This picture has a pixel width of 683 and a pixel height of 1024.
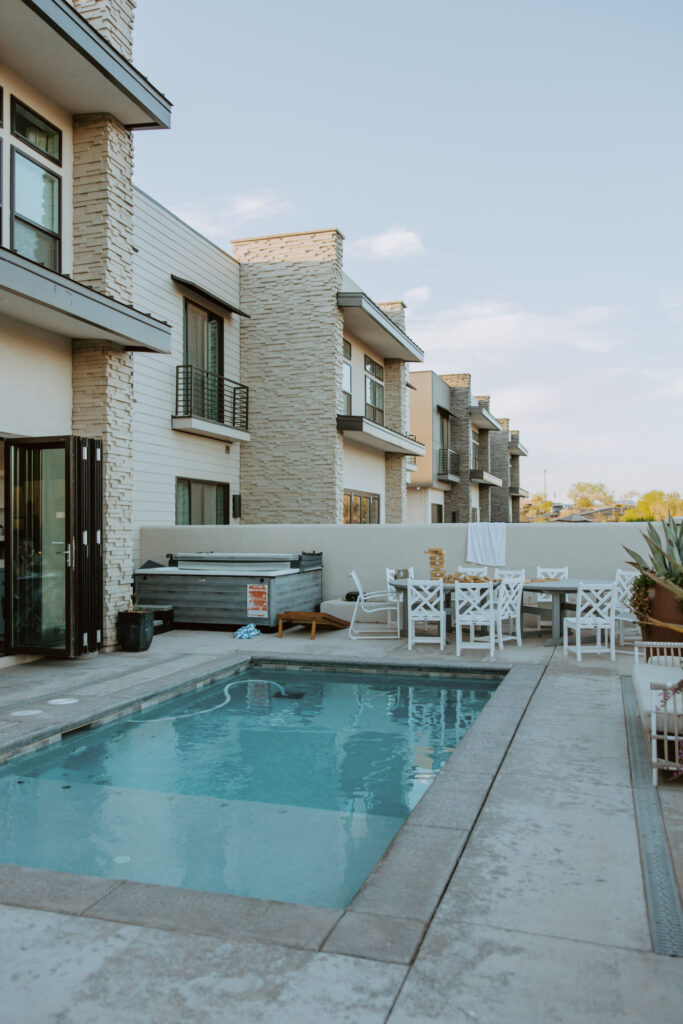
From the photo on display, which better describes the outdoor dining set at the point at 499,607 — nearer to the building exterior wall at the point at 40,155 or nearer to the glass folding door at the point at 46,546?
the glass folding door at the point at 46,546

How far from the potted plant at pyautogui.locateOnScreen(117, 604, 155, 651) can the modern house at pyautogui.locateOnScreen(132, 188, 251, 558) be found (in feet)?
12.7

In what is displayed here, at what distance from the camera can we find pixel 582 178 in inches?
707

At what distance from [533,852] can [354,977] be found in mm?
1365

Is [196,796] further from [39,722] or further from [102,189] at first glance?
[102,189]

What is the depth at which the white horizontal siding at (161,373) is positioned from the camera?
13.3 meters

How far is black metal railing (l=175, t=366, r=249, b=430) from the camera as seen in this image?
14.5 metres

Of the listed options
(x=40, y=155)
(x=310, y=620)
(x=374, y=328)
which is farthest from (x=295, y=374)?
(x=40, y=155)

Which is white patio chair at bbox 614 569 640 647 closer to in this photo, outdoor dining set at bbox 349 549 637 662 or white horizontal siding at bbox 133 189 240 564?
outdoor dining set at bbox 349 549 637 662

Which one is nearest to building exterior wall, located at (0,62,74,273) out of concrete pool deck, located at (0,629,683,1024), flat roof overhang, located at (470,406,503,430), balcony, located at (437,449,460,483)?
concrete pool deck, located at (0,629,683,1024)

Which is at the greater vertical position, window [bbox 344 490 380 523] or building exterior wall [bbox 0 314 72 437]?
building exterior wall [bbox 0 314 72 437]

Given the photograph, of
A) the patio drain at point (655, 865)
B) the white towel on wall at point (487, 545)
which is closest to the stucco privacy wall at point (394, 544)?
the white towel on wall at point (487, 545)

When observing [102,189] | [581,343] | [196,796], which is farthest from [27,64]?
[581,343]

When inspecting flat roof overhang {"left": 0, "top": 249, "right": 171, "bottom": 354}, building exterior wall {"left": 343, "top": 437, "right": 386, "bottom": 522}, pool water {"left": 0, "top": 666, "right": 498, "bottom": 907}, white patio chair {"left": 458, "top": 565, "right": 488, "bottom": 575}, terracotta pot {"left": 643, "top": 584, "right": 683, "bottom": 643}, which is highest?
flat roof overhang {"left": 0, "top": 249, "right": 171, "bottom": 354}

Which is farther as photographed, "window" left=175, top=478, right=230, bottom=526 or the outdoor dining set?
"window" left=175, top=478, right=230, bottom=526
